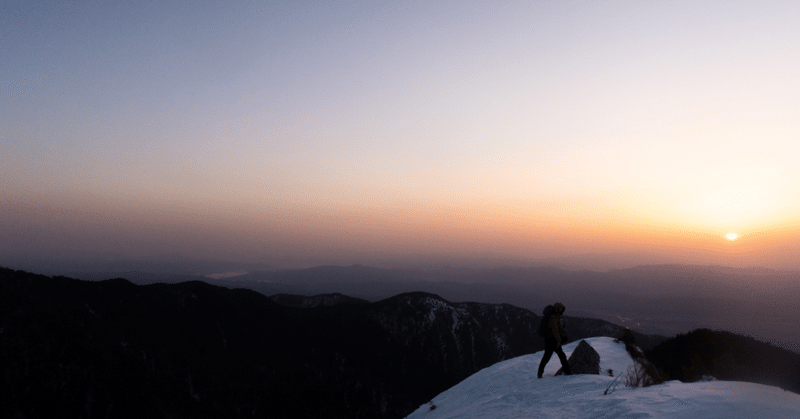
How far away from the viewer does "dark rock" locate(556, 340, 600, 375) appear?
11.2m

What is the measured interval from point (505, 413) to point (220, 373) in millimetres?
85681

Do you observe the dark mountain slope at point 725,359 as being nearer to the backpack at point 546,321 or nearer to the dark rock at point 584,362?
the dark rock at point 584,362

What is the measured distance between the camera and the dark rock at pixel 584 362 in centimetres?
1119

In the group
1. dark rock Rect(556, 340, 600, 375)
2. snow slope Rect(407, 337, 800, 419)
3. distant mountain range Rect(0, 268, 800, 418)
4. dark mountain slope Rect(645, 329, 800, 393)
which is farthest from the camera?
distant mountain range Rect(0, 268, 800, 418)

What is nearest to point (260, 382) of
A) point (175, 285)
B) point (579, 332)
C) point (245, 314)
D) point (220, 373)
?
point (220, 373)

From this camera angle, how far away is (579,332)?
134 metres

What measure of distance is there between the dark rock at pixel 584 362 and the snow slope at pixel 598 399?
2.72 feet

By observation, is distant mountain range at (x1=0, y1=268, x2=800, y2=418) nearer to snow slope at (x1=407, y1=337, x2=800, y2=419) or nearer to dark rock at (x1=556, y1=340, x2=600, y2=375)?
dark rock at (x1=556, y1=340, x2=600, y2=375)

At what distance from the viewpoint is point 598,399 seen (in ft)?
25.6

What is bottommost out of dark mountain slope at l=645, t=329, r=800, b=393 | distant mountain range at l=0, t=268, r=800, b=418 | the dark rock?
distant mountain range at l=0, t=268, r=800, b=418

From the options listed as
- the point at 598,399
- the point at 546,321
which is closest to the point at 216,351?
the point at 546,321

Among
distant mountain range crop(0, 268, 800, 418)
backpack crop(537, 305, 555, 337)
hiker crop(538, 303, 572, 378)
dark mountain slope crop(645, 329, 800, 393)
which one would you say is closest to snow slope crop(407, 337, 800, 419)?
hiker crop(538, 303, 572, 378)

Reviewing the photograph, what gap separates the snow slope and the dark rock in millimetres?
830

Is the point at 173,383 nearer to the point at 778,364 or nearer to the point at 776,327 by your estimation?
the point at 778,364
